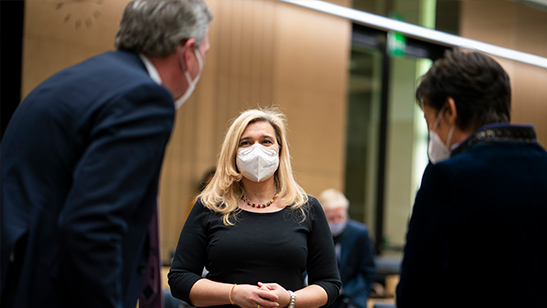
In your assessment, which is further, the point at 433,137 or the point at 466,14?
the point at 466,14

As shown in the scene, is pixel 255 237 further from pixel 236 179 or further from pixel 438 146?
pixel 438 146

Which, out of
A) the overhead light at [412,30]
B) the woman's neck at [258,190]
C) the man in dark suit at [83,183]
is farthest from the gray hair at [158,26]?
the overhead light at [412,30]

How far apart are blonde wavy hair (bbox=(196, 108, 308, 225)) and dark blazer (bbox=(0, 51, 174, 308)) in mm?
1163

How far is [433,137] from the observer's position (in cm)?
195

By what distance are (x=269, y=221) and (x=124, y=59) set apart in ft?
4.03

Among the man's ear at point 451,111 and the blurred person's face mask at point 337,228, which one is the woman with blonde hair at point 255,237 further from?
the blurred person's face mask at point 337,228

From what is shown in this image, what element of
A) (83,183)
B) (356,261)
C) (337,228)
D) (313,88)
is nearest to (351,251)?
(356,261)

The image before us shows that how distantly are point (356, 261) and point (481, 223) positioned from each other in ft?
14.7

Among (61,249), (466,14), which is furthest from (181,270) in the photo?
(466,14)

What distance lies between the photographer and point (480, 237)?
1717 mm

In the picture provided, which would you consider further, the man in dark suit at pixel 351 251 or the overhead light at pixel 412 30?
the overhead light at pixel 412 30

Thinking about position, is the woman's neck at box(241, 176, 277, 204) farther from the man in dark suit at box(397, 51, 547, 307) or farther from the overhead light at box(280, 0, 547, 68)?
the overhead light at box(280, 0, 547, 68)

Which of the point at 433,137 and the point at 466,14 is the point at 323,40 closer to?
the point at 466,14

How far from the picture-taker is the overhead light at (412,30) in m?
8.01
